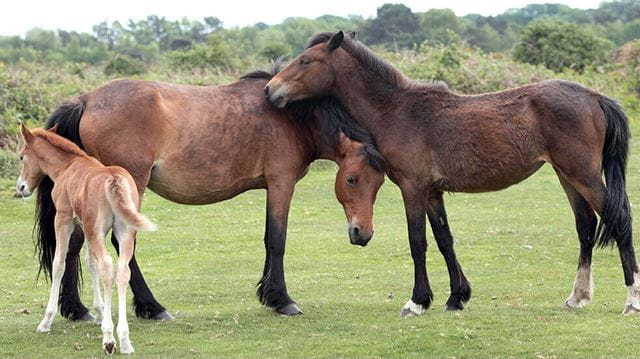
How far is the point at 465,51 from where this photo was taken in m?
31.2

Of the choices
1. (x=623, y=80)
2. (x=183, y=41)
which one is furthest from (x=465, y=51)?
(x=183, y=41)

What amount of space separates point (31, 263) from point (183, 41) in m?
49.4

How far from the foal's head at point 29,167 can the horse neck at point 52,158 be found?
5 centimetres

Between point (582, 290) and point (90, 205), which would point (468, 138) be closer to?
point (582, 290)

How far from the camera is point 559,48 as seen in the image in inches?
1432

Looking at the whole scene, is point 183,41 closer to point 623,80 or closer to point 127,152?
point 623,80

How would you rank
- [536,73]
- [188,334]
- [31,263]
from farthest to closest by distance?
[536,73], [31,263], [188,334]

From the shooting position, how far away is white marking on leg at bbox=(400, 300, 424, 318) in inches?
362

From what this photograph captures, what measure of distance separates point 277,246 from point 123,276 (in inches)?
82.8

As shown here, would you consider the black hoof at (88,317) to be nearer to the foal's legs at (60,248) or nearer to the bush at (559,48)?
the foal's legs at (60,248)

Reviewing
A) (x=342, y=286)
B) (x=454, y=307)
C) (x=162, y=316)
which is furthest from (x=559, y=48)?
(x=162, y=316)

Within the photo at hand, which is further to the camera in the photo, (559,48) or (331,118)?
(559,48)

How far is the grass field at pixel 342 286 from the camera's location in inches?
316

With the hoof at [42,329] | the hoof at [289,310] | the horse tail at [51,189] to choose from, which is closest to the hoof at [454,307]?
the hoof at [289,310]
